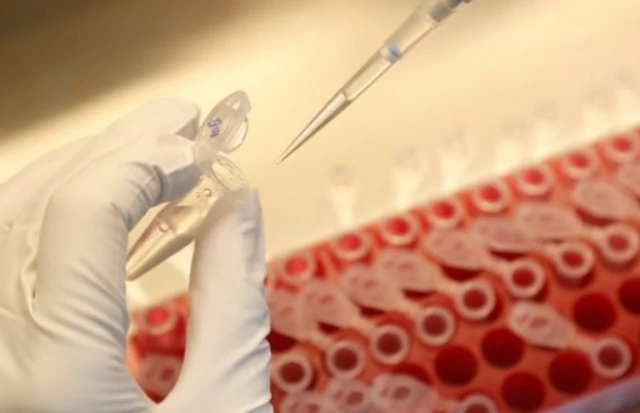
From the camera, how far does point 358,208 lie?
36.0 inches

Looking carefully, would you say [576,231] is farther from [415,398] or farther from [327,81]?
[327,81]

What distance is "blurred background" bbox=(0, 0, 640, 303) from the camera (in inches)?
36.7

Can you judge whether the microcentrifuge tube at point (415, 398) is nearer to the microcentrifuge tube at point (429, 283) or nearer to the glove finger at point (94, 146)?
the microcentrifuge tube at point (429, 283)

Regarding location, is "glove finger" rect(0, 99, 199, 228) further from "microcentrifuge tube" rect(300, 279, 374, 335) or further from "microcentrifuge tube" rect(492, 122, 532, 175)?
"microcentrifuge tube" rect(492, 122, 532, 175)

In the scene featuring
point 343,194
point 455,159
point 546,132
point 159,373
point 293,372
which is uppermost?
point 546,132

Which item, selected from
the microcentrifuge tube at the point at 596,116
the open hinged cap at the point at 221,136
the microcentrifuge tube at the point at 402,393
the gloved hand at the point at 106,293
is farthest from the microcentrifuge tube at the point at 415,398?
the microcentrifuge tube at the point at 596,116

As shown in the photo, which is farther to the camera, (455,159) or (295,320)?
(455,159)

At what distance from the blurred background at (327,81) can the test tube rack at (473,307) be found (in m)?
0.09

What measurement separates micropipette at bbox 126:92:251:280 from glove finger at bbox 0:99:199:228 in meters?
0.08

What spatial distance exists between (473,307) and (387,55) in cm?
27

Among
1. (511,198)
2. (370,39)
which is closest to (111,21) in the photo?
(370,39)

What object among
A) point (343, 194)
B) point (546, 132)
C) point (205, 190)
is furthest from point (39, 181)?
point (546, 132)

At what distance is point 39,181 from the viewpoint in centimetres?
67

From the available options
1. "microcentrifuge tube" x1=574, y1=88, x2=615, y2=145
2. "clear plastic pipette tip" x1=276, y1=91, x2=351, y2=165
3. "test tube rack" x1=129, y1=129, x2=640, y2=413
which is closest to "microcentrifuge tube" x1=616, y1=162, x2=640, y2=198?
"test tube rack" x1=129, y1=129, x2=640, y2=413
